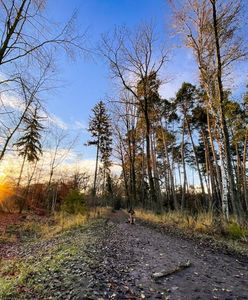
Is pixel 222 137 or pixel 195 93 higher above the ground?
pixel 195 93

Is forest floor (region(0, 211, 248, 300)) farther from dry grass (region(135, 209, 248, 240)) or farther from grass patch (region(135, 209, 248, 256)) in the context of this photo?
dry grass (region(135, 209, 248, 240))

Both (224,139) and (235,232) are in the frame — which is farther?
(224,139)

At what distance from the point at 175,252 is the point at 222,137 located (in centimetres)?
582

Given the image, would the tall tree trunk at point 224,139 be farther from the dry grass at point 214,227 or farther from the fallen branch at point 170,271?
the fallen branch at point 170,271

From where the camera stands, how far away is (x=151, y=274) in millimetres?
4047

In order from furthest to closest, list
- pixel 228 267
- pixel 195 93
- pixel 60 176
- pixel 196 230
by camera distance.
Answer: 1. pixel 60 176
2. pixel 195 93
3. pixel 196 230
4. pixel 228 267

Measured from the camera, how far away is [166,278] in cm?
391

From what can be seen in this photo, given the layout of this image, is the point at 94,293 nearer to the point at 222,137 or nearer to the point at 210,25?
the point at 222,137

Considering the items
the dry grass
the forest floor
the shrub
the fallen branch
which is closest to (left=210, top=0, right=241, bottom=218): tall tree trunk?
the dry grass

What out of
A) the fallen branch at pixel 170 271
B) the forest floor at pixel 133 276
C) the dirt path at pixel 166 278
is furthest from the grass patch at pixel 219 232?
the fallen branch at pixel 170 271

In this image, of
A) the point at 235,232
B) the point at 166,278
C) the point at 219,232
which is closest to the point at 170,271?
the point at 166,278

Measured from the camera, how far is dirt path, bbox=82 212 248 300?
132 inches

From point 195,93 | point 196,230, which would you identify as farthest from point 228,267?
point 195,93

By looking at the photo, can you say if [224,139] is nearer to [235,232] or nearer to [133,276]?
[235,232]
